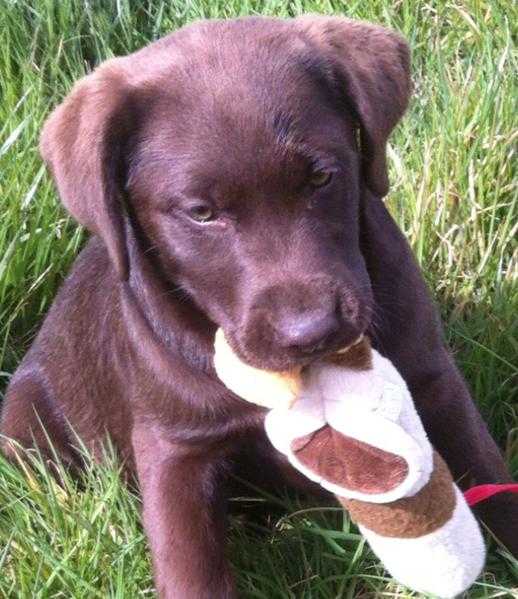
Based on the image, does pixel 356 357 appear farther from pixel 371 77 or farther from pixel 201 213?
pixel 371 77

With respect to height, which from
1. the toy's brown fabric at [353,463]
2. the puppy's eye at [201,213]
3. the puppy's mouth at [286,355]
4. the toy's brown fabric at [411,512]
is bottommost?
the toy's brown fabric at [411,512]

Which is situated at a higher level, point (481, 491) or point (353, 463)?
point (353, 463)

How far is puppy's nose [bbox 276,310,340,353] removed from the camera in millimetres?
2213

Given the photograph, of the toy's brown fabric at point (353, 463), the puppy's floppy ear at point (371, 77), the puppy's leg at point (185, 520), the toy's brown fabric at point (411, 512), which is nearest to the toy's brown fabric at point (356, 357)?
the toy's brown fabric at point (353, 463)

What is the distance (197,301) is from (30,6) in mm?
2001

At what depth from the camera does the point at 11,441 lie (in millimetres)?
3217

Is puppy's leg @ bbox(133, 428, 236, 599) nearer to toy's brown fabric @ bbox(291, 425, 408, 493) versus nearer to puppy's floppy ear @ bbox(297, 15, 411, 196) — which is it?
toy's brown fabric @ bbox(291, 425, 408, 493)

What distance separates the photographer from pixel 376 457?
2262 mm

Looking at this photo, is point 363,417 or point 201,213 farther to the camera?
point 201,213

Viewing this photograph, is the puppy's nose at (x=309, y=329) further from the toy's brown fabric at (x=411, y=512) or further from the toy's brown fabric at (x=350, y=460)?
the toy's brown fabric at (x=411, y=512)

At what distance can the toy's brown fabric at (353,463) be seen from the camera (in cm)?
226

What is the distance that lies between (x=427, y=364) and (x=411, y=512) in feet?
1.74

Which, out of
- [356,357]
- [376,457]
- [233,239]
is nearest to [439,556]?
[376,457]

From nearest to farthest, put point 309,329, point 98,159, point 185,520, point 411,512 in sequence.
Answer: point 309,329
point 411,512
point 98,159
point 185,520
